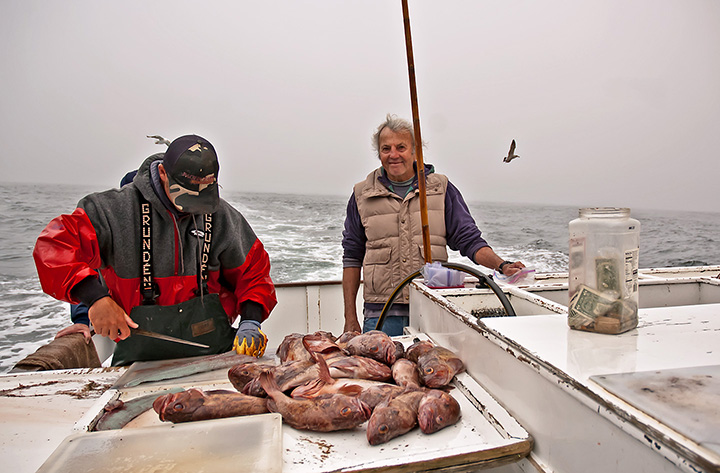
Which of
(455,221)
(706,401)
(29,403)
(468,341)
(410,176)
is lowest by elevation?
(29,403)

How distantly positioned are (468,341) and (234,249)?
1292 mm

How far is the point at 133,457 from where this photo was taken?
0.89 m

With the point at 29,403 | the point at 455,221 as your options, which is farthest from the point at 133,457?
the point at 455,221

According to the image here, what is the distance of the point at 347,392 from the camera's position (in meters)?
1.16

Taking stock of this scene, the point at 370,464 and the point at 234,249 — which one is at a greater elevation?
the point at 234,249

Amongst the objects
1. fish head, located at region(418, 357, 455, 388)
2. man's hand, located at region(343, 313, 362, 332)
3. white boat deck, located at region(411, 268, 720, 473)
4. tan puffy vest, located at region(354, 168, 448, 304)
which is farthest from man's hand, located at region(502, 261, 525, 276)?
man's hand, located at region(343, 313, 362, 332)

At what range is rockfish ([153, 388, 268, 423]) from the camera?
106 cm

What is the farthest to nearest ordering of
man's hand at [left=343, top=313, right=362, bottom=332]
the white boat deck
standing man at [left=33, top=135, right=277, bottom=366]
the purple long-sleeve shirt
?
man's hand at [left=343, top=313, right=362, bottom=332], the purple long-sleeve shirt, standing man at [left=33, top=135, right=277, bottom=366], the white boat deck

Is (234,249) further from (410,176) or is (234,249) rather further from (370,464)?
(370,464)

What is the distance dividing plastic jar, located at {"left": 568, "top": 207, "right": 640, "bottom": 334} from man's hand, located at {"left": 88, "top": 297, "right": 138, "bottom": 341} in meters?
1.56

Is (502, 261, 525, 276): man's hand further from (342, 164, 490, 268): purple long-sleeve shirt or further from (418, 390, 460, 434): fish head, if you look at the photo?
(418, 390, 460, 434): fish head

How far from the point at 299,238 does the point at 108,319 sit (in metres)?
7.21

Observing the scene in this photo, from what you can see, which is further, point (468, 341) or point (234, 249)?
point (234, 249)

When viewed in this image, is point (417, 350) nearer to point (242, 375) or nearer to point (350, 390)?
point (350, 390)
